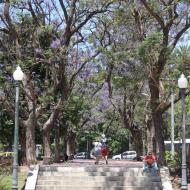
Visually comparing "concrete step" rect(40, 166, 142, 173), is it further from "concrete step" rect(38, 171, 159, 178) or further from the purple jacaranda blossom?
the purple jacaranda blossom

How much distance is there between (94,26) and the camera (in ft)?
102

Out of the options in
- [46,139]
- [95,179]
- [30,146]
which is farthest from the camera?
[46,139]

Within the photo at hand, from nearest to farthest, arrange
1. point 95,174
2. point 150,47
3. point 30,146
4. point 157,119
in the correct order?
point 150,47
point 95,174
point 157,119
point 30,146

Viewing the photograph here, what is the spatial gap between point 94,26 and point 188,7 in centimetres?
826

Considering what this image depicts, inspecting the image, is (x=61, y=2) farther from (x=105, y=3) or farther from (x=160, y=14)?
(x=160, y=14)

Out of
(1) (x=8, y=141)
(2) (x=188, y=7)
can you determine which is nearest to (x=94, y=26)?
(2) (x=188, y=7)

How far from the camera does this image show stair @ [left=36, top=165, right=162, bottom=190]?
2142cm

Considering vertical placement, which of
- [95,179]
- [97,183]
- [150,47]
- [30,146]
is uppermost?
[150,47]

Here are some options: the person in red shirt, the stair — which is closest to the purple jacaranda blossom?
the stair

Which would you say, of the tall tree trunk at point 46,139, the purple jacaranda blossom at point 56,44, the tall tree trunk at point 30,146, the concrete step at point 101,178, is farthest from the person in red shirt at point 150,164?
the purple jacaranda blossom at point 56,44

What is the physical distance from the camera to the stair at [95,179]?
21422 mm

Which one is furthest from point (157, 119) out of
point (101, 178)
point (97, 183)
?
point (97, 183)

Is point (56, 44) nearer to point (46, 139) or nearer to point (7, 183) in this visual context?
point (46, 139)

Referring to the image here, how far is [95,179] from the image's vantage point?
2212 cm
